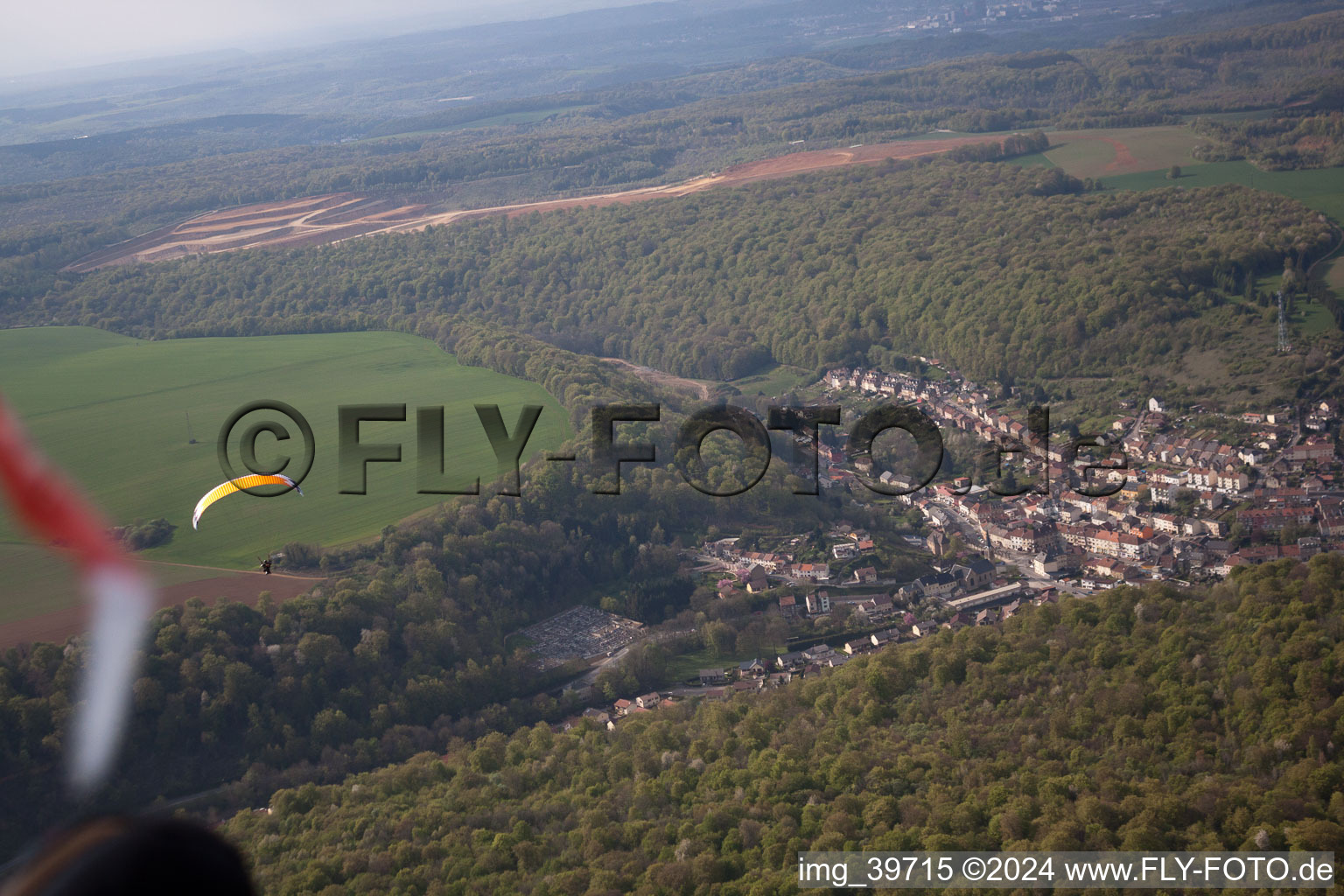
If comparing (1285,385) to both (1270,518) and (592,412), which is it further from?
(592,412)

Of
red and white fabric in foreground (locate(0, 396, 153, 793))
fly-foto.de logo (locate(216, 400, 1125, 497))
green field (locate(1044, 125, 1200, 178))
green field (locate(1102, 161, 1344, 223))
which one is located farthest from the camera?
green field (locate(1044, 125, 1200, 178))

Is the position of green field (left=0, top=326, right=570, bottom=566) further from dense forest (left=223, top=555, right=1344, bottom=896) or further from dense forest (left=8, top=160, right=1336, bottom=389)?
dense forest (left=223, top=555, right=1344, bottom=896)

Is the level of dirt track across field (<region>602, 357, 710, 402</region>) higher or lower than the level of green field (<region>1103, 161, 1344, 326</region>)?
lower

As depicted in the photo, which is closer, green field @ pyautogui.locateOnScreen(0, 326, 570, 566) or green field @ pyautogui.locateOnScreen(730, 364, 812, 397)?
green field @ pyautogui.locateOnScreen(0, 326, 570, 566)

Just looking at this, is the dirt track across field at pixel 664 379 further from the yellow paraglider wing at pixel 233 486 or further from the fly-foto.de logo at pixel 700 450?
the yellow paraglider wing at pixel 233 486

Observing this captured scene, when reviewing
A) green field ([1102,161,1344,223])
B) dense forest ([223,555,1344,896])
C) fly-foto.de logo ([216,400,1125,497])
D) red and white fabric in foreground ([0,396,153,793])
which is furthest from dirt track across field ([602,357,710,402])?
red and white fabric in foreground ([0,396,153,793])

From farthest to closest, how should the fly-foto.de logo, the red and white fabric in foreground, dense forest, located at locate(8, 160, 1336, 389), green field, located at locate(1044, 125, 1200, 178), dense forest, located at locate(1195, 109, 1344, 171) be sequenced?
green field, located at locate(1044, 125, 1200, 178) < dense forest, located at locate(1195, 109, 1344, 171) < dense forest, located at locate(8, 160, 1336, 389) < the fly-foto.de logo < the red and white fabric in foreground

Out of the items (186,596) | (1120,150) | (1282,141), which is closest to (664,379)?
(186,596)
